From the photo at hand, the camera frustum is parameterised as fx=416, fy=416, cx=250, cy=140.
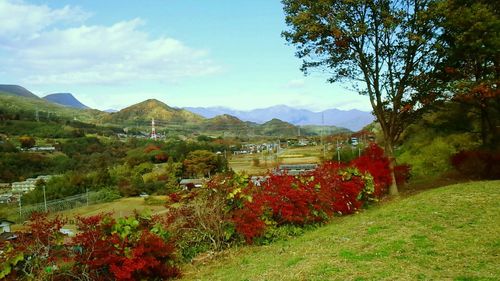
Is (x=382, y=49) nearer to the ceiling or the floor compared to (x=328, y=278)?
nearer to the ceiling

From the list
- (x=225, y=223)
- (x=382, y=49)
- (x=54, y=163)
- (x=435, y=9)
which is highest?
(x=435, y=9)

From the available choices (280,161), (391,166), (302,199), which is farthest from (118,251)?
(280,161)

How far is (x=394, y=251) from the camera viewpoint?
611 centimetres

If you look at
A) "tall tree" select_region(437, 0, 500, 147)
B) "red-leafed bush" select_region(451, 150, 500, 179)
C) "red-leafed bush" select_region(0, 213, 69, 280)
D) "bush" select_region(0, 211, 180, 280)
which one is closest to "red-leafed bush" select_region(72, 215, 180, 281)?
"bush" select_region(0, 211, 180, 280)

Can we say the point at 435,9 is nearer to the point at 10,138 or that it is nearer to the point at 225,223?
the point at 225,223

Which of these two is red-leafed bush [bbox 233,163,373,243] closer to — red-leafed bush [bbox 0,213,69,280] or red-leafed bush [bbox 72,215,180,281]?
red-leafed bush [bbox 72,215,180,281]

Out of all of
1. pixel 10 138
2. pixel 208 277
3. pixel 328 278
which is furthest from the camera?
pixel 10 138

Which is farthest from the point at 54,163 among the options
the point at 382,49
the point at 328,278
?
the point at 328,278

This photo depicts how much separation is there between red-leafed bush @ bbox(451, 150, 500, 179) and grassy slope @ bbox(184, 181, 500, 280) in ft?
18.9

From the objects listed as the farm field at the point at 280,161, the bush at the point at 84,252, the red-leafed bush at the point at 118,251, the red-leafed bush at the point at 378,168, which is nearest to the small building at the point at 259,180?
the red-leafed bush at the point at 378,168

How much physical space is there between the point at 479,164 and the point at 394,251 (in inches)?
438

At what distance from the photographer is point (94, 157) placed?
89250 mm

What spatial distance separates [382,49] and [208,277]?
10.5 meters

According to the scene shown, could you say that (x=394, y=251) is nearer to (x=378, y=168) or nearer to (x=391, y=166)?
(x=378, y=168)
